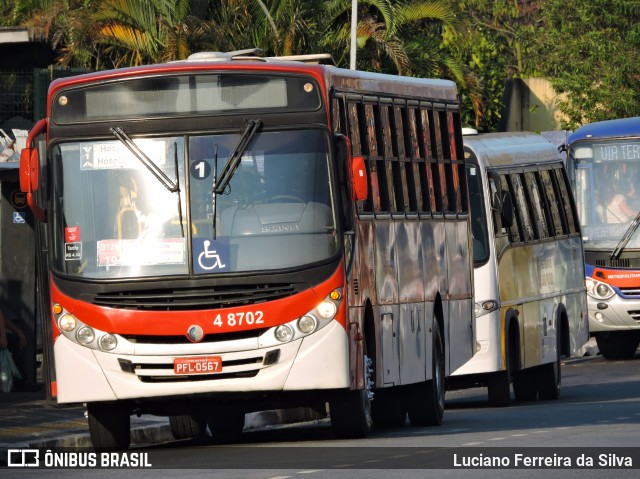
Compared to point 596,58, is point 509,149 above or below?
below

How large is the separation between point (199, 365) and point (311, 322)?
0.86 m

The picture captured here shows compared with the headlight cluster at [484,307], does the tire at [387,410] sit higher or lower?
lower

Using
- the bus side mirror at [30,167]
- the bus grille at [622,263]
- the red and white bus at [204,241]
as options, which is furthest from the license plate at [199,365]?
the bus grille at [622,263]

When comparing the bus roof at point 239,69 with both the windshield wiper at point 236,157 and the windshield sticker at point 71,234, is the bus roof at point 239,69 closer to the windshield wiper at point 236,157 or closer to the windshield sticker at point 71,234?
the windshield wiper at point 236,157

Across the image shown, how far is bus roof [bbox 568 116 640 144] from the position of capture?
3117cm

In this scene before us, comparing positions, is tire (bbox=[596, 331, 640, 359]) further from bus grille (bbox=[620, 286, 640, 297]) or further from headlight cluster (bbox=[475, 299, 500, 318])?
headlight cluster (bbox=[475, 299, 500, 318])

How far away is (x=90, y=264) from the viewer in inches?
587

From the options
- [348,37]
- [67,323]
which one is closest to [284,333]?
[67,323]

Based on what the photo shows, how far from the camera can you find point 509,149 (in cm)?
2323

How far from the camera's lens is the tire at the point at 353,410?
1515cm

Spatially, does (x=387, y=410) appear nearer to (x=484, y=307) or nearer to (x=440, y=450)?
(x=484, y=307)

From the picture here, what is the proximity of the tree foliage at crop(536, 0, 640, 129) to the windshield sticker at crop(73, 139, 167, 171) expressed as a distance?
106 ft

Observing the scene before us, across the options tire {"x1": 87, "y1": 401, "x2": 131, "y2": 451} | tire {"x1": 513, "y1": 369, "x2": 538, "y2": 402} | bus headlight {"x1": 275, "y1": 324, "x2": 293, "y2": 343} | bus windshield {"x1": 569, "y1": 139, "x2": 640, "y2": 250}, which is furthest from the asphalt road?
bus windshield {"x1": 569, "y1": 139, "x2": 640, "y2": 250}

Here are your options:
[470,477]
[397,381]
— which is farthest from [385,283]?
[470,477]
